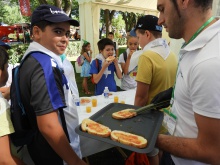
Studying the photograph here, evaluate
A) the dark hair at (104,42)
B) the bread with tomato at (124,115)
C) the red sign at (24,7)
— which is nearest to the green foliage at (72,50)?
the red sign at (24,7)

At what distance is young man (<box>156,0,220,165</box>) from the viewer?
0.82 m

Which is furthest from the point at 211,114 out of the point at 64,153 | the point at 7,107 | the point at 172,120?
the point at 7,107

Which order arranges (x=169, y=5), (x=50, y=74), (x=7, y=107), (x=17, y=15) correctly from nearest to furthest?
(x=169, y=5) < (x=50, y=74) < (x=7, y=107) < (x=17, y=15)

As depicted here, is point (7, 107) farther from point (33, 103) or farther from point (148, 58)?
point (148, 58)

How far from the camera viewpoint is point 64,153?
4.12 feet

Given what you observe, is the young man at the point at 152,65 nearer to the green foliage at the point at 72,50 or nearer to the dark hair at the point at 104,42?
the dark hair at the point at 104,42

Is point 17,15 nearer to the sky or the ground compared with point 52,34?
nearer to the sky

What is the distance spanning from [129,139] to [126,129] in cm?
21

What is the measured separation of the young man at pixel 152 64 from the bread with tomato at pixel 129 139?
31.9 inches

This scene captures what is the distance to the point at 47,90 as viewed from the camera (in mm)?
1172

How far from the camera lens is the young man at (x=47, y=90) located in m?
1.17

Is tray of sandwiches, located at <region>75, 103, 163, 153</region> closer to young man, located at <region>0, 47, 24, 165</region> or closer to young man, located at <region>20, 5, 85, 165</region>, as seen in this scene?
young man, located at <region>20, 5, 85, 165</region>

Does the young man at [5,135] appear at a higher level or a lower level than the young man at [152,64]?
lower

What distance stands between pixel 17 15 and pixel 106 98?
66.1m
